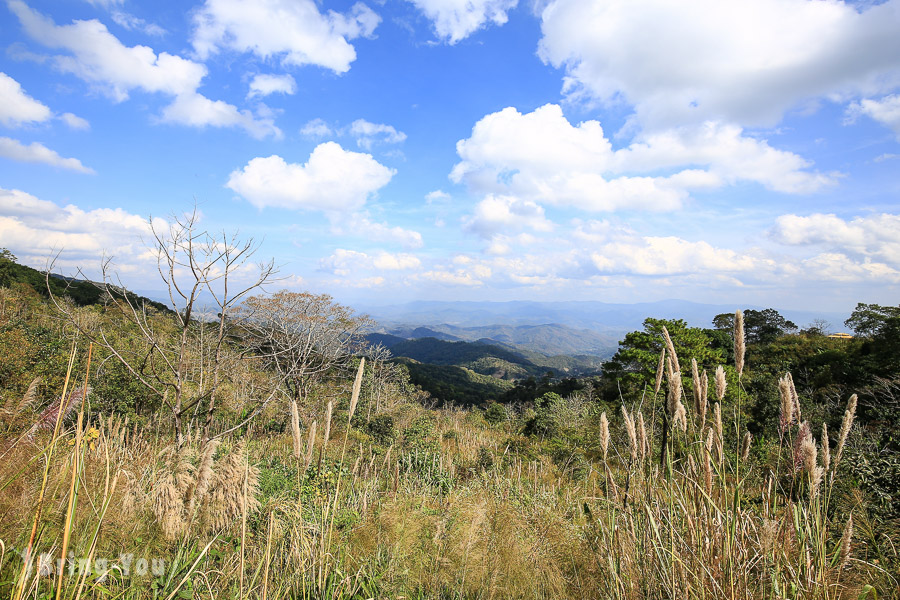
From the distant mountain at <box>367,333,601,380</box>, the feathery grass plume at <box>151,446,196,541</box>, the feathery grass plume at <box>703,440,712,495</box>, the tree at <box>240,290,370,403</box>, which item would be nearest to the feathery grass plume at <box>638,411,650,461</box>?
the feathery grass plume at <box>703,440,712,495</box>

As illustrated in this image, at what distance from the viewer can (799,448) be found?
6.34ft

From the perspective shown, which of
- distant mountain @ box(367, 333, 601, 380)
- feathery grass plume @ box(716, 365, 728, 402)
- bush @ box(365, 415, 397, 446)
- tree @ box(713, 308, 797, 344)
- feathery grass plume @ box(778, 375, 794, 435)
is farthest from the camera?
distant mountain @ box(367, 333, 601, 380)


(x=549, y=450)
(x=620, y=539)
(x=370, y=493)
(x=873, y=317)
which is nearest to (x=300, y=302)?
(x=549, y=450)

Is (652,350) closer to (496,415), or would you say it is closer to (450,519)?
(496,415)

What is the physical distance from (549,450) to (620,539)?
7232 millimetres

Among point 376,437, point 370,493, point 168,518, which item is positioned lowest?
point 376,437

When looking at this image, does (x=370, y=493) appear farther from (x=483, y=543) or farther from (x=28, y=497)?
(x=28, y=497)

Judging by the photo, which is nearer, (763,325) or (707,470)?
(707,470)

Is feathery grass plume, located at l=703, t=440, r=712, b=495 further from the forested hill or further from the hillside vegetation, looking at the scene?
the forested hill

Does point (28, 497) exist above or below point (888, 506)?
above

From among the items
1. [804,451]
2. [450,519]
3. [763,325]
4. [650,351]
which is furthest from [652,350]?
Answer: [763,325]

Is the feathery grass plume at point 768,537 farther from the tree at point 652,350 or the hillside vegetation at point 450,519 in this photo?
the tree at point 652,350

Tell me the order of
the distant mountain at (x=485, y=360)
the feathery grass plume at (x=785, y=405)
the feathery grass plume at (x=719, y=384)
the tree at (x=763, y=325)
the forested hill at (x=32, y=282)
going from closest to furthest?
1. the feathery grass plume at (x=785, y=405)
2. the feathery grass plume at (x=719, y=384)
3. the forested hill at (x=32, y=282)
4. the tree at (x=763, y=325)
5. the distant mountain at (x=485, y=360)

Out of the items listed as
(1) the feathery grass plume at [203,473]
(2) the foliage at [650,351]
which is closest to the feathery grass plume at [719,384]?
(1) the feathery grass plume at [203,473]
